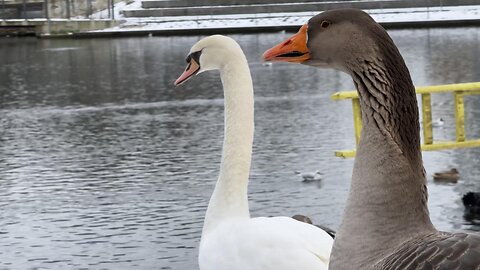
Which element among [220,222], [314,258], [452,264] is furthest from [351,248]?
[220,222]

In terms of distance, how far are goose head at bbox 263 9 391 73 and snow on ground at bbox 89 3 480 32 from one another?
3476 centimetres

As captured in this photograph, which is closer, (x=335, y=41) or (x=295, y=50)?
(x=335, y=41)

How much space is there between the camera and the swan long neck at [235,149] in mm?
4805

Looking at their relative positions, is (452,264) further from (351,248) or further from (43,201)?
(43,201)

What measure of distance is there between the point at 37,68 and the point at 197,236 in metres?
18.1

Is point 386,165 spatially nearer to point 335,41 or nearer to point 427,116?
point 335,41

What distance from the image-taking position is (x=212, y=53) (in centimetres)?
526

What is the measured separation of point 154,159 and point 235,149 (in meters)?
6.50

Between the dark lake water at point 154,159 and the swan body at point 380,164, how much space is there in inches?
176

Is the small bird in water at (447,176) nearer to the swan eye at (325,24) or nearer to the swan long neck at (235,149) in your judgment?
the swan long neck at (235,149)

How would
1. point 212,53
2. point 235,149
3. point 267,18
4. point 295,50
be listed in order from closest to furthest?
point 295,50 → point 235,149 → point 212,53 → point 267,18

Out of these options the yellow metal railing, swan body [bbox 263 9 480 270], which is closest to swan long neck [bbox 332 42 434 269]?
swan body [bbox 263 9 480 270]

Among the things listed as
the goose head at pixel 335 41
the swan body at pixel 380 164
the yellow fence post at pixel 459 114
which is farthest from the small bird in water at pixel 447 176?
the swan body at pixel 380 164

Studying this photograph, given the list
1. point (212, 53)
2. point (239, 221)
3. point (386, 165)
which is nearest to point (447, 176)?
point (212, 53)
